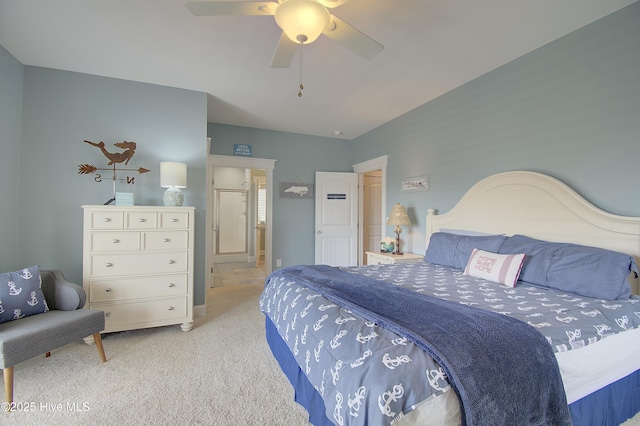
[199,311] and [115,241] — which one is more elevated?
[115,241]

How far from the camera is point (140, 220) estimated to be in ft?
9.08

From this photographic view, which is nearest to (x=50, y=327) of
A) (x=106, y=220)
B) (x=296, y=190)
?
(x=106, y=220)

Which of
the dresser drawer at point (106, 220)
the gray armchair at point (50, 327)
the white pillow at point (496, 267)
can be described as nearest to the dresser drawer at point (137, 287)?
the gray armchair at point (50, 327)

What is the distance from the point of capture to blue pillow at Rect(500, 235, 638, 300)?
1.73 meters

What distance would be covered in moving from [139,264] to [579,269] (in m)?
3.56

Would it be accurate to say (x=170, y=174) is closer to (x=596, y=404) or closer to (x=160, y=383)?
(x=160, y=383)

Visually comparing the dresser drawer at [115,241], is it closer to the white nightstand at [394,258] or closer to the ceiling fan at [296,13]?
the ceiling fan at [296,13]

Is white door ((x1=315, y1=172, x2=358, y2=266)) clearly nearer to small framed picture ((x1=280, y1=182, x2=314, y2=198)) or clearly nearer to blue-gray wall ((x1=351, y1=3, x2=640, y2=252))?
small framed picture ((x1=280, y1=182, x2=314, y2=198))

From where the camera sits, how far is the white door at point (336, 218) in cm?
508

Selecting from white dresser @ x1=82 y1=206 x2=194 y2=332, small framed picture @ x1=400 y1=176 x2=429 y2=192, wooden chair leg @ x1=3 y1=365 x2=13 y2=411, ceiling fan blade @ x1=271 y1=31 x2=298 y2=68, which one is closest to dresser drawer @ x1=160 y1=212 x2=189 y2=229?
white dresser @ x1=82 y1=206 x2=194 y2=332

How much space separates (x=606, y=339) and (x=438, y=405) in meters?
1.14

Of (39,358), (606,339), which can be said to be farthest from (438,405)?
(39,358)

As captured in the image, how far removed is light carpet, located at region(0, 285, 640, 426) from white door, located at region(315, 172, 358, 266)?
241 centimetres

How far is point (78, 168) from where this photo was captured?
2945mm
